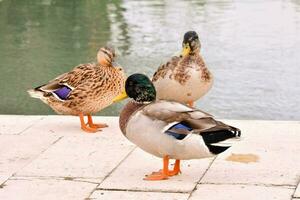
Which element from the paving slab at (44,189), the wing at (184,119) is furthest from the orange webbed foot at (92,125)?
the wing at (184,119)

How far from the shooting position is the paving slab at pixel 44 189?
20.1ft

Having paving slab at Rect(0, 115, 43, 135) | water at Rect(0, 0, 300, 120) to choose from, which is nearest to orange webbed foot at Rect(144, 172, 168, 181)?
paving slab at Rect(0, 115, 43, 135)

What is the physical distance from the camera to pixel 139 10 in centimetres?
1836

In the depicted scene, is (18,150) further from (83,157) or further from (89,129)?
(89,129)

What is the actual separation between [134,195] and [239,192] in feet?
2.49

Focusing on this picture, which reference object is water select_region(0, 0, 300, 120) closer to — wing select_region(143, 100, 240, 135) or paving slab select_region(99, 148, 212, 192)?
paving slab select_region(99, 148, 212, 192)

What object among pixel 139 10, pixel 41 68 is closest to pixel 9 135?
pixel 41 68

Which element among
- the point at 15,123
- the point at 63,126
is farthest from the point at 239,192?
the point at 15,123

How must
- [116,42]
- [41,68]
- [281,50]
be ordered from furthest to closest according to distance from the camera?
[116,42] < [281,50] < [41,68]

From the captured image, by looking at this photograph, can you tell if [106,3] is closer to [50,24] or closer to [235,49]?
[50,24]

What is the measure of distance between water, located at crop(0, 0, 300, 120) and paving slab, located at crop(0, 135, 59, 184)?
1.97 metres

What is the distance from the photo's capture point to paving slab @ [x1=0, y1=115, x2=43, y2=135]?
26.6 ft

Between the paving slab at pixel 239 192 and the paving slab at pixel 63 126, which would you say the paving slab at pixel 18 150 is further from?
the paving slab at pixel 239 192

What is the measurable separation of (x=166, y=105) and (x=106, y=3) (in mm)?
14077
